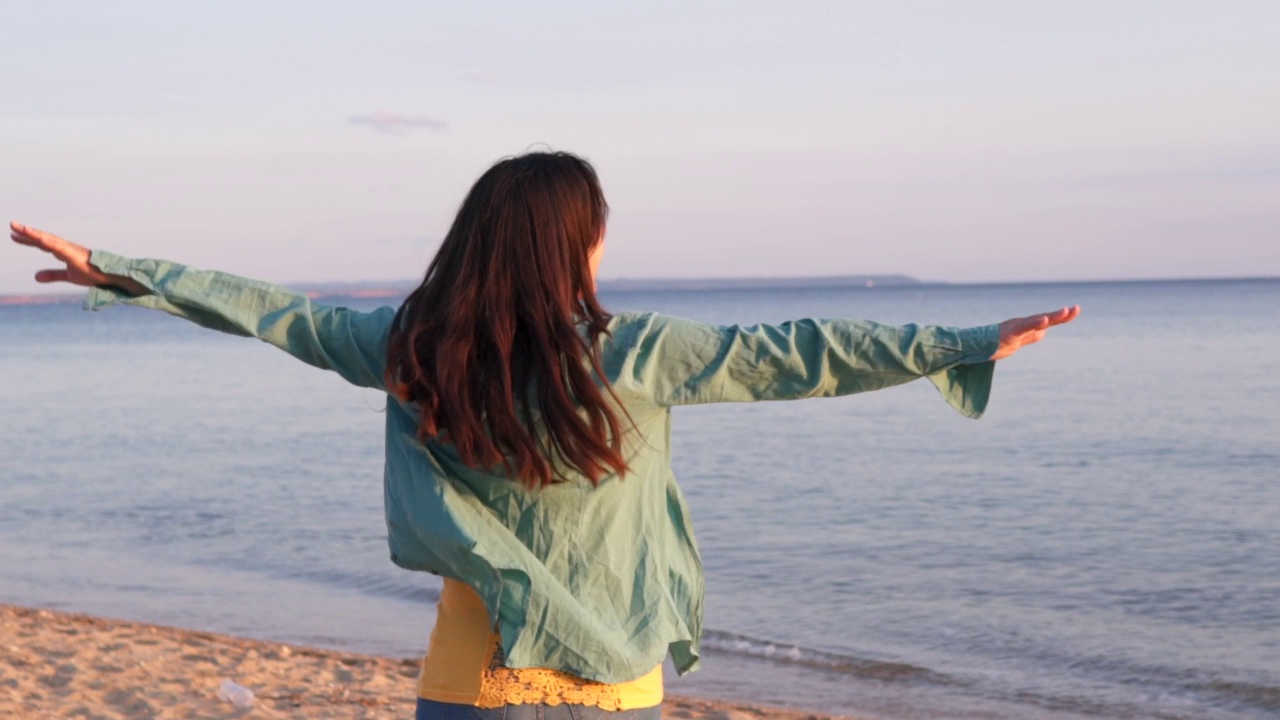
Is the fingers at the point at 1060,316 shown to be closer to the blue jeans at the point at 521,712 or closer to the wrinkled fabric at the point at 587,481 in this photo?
the wrinkled fabric at the point at 587,481

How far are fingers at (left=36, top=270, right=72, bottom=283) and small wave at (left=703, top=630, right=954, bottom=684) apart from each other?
6583mm

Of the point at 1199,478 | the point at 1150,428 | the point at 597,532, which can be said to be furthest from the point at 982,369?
the point at 1150,428

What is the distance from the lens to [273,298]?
220 cm

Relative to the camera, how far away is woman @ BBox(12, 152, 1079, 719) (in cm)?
200

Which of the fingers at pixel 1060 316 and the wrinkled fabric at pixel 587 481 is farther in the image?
the fingers at pixel 1060 316

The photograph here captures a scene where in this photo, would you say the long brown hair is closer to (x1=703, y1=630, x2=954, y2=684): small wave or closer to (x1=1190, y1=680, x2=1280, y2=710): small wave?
(x1=703, y1=630, x2=954, y2=684): small wave

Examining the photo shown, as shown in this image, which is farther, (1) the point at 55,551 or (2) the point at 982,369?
(1) the point at 55,551

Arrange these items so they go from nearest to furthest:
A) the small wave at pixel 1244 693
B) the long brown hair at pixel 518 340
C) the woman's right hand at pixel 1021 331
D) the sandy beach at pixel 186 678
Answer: the long brown hair at pixel 518 340, the woman's right hand at pixel 1021 331, the sandy beach at pixel 186 678, the small wave at pixel 1244 693

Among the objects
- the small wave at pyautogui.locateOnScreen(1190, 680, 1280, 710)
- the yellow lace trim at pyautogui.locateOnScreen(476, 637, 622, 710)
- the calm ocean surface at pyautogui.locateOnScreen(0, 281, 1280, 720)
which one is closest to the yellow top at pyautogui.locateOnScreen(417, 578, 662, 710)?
the yellow lace trim at pyautogui.locateOnScreen(476, 637, 622, 710)

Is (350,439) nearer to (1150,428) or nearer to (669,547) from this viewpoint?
(1150,428)

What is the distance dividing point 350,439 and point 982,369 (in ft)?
66.4

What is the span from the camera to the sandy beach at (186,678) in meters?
6.29

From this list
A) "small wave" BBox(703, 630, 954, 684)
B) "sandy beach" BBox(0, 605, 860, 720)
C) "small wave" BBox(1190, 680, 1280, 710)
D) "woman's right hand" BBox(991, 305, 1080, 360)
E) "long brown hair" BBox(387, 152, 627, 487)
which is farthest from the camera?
"small wave" BBox(703, 630, 954, 684)

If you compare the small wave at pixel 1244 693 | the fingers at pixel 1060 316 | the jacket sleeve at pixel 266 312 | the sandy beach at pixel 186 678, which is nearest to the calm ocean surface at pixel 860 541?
the small wave at pixel 1244 693
